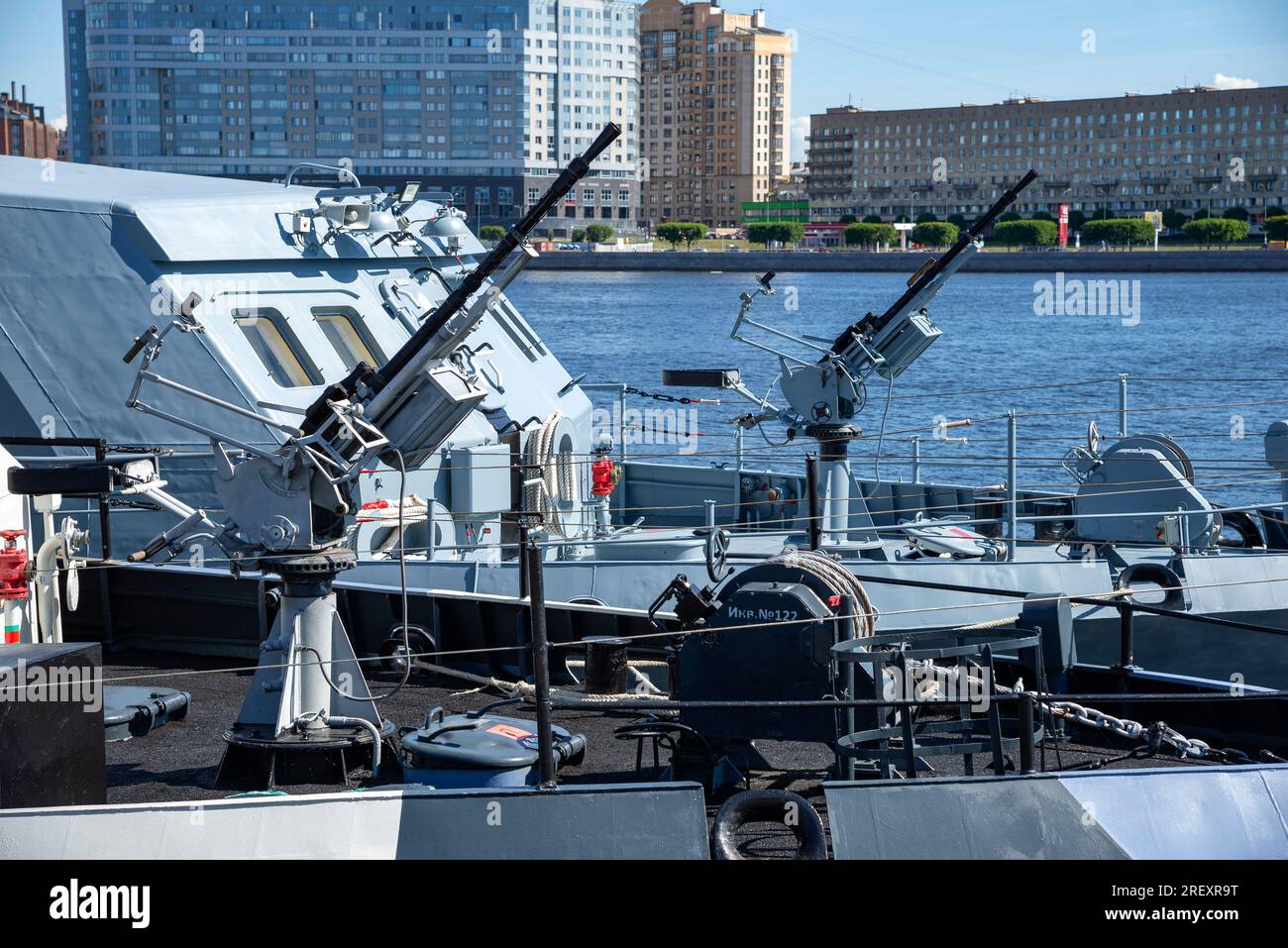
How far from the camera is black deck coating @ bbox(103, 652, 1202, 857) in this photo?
6539mm

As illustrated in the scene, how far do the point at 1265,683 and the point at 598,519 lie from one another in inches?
209

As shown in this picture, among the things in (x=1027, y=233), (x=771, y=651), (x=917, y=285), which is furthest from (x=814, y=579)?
(x=1027, y=233)

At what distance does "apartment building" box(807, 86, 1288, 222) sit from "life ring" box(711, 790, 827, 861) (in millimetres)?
104008

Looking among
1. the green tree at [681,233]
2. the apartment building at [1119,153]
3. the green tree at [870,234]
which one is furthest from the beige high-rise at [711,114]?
the green tree at [870,234]

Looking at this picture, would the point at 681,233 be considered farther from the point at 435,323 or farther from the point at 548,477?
the point at 435,323

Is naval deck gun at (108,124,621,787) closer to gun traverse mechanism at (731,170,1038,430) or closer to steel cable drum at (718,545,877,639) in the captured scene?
steel cable drum at (718,545,877,639)

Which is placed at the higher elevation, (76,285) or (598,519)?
(76,285)

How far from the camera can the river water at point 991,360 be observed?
23266mm

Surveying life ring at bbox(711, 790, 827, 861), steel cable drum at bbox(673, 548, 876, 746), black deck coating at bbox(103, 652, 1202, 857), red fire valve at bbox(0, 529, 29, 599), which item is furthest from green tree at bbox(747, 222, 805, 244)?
life ring at bbox(711, 790, 827, 861)

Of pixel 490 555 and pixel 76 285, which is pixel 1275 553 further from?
pixel 76 285

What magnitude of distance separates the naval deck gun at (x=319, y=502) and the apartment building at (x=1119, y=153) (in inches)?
4054

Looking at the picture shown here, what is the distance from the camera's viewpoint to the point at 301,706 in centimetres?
663

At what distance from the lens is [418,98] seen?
4427 inches
